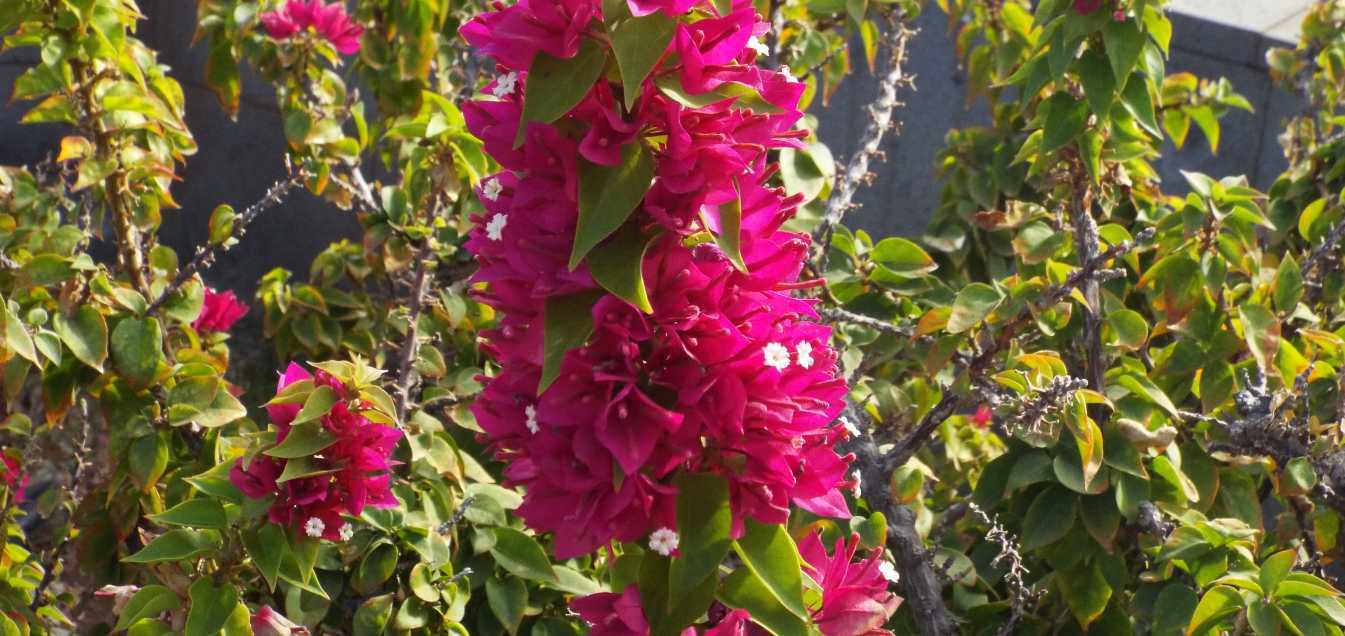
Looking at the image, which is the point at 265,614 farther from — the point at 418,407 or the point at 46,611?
the point at 46,611

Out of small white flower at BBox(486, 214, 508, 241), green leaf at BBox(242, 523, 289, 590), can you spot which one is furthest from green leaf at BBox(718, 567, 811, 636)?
green leaf at BBox(242, 523, 289, 590)

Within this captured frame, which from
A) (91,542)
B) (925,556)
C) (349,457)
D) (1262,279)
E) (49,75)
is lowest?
(91,542)

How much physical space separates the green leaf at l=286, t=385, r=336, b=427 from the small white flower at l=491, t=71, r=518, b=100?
0.93 ft

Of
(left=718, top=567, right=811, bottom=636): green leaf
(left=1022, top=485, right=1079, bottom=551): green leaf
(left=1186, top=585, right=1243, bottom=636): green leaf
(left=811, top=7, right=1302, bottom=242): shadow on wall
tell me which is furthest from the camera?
(left=811, top=7, right=1302, bottom=242): shadow on wall

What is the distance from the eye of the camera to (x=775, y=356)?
0.73 meters

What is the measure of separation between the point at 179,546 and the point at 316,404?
171 mm

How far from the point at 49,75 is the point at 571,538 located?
34.2 inches

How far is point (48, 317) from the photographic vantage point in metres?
1.33

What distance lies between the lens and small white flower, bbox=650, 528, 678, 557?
2.42 feet

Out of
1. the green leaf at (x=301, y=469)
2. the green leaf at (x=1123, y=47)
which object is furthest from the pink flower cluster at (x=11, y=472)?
the green leaf at (x=1123, y=47)

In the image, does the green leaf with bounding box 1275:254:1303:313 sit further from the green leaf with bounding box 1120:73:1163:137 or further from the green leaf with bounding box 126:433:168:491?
the green leaf with bounding box 126:433:168:491

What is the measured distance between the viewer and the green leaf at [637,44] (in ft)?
2.16

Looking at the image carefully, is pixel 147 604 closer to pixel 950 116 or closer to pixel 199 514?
pixel 199 514

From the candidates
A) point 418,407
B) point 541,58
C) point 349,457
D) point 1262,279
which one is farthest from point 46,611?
point 1262,279
